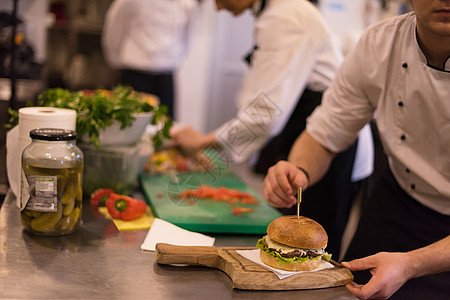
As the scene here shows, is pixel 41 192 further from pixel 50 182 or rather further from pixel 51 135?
pixel 51 135

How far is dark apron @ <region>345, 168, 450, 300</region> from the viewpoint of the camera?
1678 millimetres

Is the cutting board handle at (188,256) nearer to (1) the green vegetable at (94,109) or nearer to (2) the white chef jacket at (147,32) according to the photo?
(1) the green vegetable at (94,109)

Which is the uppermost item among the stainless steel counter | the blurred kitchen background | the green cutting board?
the stainless steel counter

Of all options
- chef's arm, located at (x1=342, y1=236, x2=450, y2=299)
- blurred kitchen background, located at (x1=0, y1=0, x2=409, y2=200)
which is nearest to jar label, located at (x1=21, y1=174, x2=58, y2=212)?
chef's arm, located at (x1=342, y1=236, x2=450, y2=299)

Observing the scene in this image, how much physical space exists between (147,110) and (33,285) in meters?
0.90

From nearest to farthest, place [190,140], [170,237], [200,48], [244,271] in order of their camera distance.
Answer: [244,271]
[170,237]
[190,140]
[200,48]

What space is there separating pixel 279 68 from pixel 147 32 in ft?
10.2

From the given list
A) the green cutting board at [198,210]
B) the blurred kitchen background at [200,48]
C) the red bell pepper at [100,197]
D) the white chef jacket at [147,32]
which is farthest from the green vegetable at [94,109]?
the blurred kitchen background at [200,48]

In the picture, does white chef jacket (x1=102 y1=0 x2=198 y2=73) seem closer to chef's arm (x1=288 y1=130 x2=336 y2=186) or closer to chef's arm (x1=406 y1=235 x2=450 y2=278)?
chef's arm (x1=288 y1=130 x2=336 y2=186)

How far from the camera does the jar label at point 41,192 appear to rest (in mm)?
1389

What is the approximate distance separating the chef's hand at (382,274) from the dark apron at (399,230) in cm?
36

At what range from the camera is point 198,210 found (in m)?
1.78

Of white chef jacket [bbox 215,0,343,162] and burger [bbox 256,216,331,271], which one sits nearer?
burger [bbox 256,216,331,271]

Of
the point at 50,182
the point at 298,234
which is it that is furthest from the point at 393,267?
the point at 50,182
